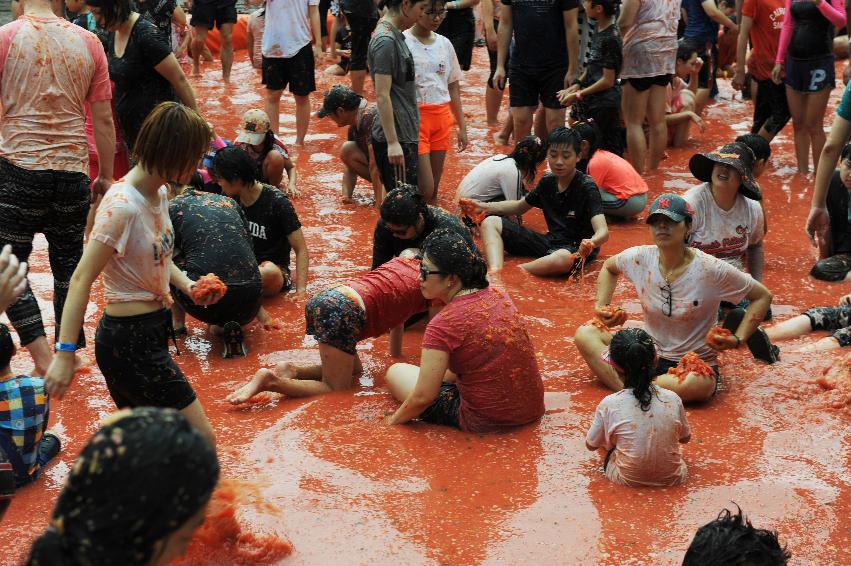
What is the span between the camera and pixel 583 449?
4879mm

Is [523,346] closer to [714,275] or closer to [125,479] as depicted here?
[714,275]

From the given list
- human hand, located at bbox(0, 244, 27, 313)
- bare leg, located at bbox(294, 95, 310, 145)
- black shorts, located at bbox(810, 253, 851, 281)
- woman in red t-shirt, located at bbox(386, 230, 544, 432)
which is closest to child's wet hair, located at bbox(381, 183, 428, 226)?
woman in red t-shirt, located at bbox(386, 230, 544, 432)

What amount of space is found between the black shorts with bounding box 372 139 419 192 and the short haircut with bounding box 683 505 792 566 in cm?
553

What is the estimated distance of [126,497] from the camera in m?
1.88

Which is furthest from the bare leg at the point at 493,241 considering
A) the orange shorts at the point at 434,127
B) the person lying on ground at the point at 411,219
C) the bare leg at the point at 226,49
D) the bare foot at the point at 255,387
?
the bare leg at the point at 226,49

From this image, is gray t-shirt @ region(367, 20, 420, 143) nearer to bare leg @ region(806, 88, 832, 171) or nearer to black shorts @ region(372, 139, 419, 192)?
black shorts @ region(372, 139, 419, 192)

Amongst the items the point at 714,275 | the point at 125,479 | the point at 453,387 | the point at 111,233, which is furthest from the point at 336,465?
the point at 125,479

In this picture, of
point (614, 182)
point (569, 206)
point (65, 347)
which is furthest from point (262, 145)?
point (65, 347)

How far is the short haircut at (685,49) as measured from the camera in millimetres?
11453

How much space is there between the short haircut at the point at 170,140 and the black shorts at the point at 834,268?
5041mm

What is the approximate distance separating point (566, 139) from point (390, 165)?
1.41m

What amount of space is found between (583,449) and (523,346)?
0.57 m

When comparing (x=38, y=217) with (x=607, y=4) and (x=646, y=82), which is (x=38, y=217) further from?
(x=646, y=82)

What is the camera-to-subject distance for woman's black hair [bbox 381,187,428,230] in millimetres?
5832
